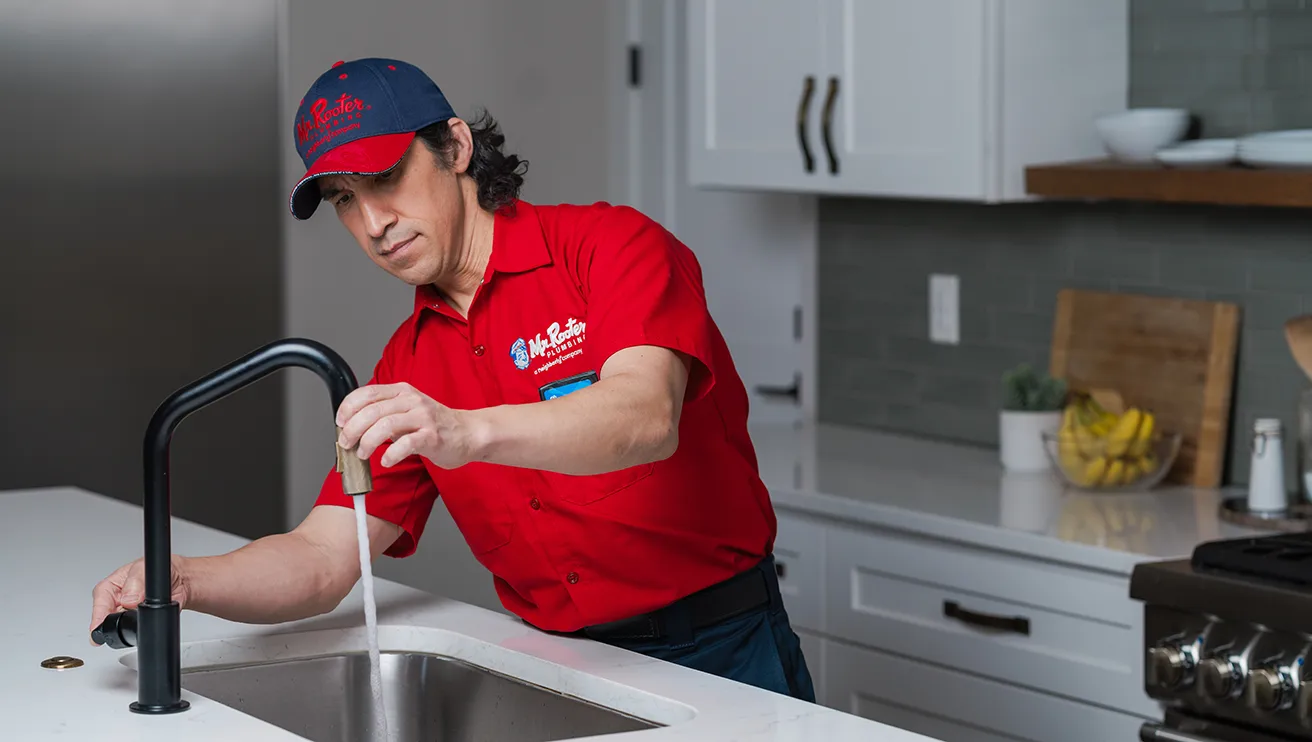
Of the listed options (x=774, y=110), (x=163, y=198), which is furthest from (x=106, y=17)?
(x=774, y=110)

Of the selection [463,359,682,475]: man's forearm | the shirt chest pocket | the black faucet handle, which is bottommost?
the black faucet handle

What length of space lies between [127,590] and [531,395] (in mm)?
501

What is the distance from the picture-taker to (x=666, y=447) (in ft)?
5.72

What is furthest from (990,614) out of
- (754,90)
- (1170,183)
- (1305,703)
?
(754,90)

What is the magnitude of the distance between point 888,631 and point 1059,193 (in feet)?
2.77

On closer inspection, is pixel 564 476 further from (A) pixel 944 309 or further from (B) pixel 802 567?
(A) pixel 944 309

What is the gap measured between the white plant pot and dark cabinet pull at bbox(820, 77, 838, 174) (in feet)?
1.97

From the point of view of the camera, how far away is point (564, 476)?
2.00 metres

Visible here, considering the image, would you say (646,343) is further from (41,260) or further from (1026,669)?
(41,260)

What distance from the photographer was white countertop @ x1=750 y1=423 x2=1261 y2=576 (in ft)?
9.05

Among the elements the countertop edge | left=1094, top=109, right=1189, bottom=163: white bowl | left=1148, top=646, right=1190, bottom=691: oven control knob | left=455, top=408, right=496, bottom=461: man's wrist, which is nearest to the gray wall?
left=1094, top=109, right=1189, bottom=163: white bowl

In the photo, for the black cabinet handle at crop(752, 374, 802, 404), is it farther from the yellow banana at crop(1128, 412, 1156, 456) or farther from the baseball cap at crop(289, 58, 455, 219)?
the baseball cap at crop(289, 58, 455, 219)

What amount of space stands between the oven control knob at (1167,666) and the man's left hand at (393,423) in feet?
4.66

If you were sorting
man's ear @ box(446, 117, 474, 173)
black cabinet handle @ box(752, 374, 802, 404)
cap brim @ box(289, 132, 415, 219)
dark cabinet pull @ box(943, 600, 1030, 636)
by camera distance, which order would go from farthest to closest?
1. black cabinet handle @ box(752, 374, 802, 404)
2. dark cabinet pull @ box(943, 600, 1030, 636)
3. man's ear @ box(446, 117, 474, 173)
4. cap brim @ box(289, 132, 415, 219)
